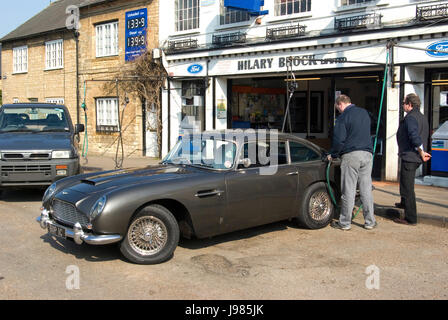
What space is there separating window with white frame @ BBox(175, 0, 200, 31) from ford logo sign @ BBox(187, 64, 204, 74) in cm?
130

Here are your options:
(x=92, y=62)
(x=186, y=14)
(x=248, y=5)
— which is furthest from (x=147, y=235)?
(x=92, y=62)

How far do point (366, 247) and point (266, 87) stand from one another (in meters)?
9.38

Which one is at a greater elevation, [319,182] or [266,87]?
[266,87]

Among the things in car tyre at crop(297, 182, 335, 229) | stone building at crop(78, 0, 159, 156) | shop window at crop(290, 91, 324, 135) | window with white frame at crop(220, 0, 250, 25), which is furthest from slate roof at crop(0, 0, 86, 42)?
car tyre at crop(297, 182, 335, 229)

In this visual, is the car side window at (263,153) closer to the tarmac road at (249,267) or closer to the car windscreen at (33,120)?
the tarmac road at (249,267)

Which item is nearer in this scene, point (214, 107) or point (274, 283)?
point (274, 283)

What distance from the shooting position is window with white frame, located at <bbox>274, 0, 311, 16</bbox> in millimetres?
12266

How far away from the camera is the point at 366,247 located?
20.4 ft

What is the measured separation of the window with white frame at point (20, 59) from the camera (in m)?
23.1

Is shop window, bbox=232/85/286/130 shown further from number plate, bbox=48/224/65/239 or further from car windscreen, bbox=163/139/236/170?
number plate, bbox=48/224/65/239

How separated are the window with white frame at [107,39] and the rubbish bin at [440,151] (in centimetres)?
1209
